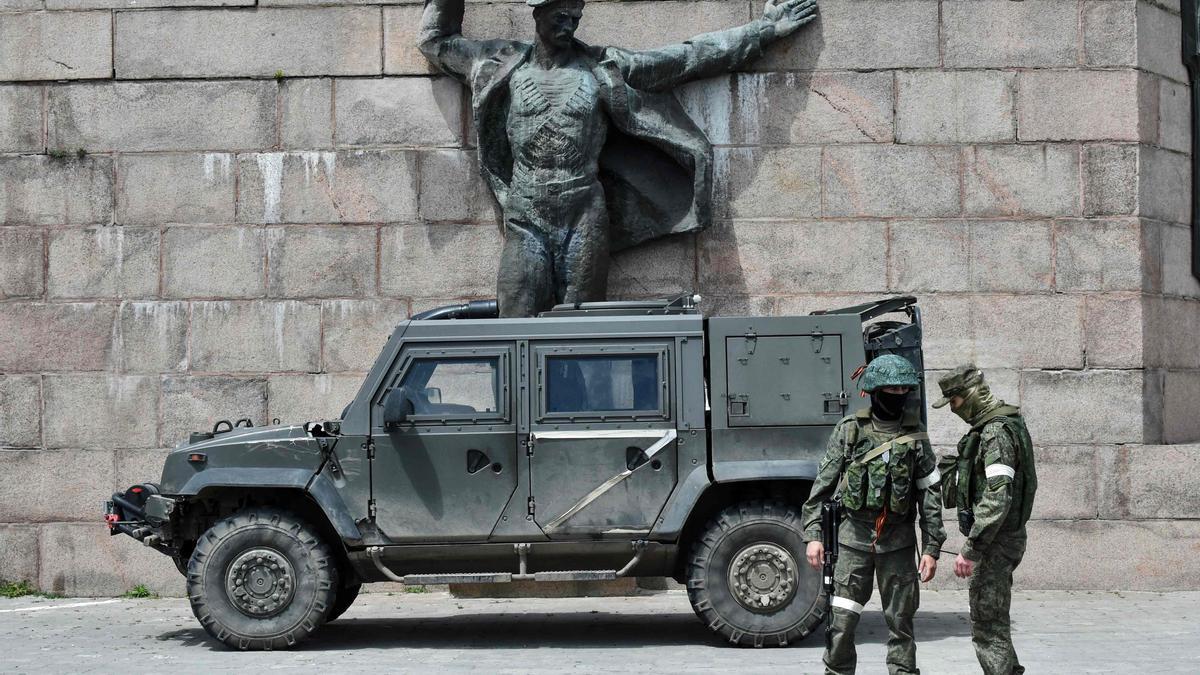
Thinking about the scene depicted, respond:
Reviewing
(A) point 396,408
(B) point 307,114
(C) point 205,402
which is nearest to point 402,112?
(B) point 307,114

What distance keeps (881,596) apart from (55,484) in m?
7.24

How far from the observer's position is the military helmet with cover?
687 cm

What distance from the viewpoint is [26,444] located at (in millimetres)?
11641

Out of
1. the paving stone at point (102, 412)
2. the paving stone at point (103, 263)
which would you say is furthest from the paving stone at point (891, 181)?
the paving stone at point (102, 412)

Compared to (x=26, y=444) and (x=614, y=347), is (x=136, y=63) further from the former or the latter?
(x=614, y=347)

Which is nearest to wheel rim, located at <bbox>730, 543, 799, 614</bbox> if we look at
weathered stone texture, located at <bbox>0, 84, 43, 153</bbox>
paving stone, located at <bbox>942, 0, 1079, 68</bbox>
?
paving stone, located at <bbox>942, 0, 1079, 68</bbox>

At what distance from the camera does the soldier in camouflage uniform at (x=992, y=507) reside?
22.0 ft

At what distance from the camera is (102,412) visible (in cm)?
1162

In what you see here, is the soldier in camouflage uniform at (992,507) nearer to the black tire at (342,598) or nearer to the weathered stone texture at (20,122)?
the black tire at (342,598)

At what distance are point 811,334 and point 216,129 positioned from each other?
5387mm

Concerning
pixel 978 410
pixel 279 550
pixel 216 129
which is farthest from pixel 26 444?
pixel 978 410

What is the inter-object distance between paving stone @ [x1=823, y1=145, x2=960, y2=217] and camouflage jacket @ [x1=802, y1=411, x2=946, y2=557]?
4.73 meters

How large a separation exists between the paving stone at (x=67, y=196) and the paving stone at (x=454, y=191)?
2.54 meters

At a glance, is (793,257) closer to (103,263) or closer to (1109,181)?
(1109,181)
